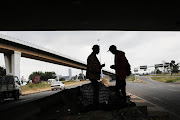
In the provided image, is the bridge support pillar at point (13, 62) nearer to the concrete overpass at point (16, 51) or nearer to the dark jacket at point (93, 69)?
the concrete overpass at point (16, 51)

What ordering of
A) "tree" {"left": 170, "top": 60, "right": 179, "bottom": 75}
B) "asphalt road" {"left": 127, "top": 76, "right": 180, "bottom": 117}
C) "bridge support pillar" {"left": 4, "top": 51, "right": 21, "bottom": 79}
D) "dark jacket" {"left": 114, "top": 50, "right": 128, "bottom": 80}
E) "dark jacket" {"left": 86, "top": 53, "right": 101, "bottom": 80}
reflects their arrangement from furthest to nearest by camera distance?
1. "tree" {"left": 170, "top": 60, "right": 179, "bottom": 75}
2. "bridge support pillar" {"left": 4, "top": 51, "right": 21, "bottom": 79}
3. "asphalt road" {"left": 127, "top": 76, "right": 180, "bottom": 117}
4. "dark jacket" {"left": 114, "top": 50, "right": 128, "bottom": 80}
5. "dark jacket" {"left": 86, "top": 53, "right": 101, "bottom": 80}

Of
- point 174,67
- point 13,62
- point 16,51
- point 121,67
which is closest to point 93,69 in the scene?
point 121,67

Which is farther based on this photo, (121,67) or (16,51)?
(16,51)

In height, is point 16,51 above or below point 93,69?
above

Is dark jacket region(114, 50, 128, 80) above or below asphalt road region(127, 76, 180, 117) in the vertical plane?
above

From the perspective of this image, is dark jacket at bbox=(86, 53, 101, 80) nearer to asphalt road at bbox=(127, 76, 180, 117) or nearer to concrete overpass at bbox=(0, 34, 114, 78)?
asphalt road at bbox=(127, 76, 180, 117)
